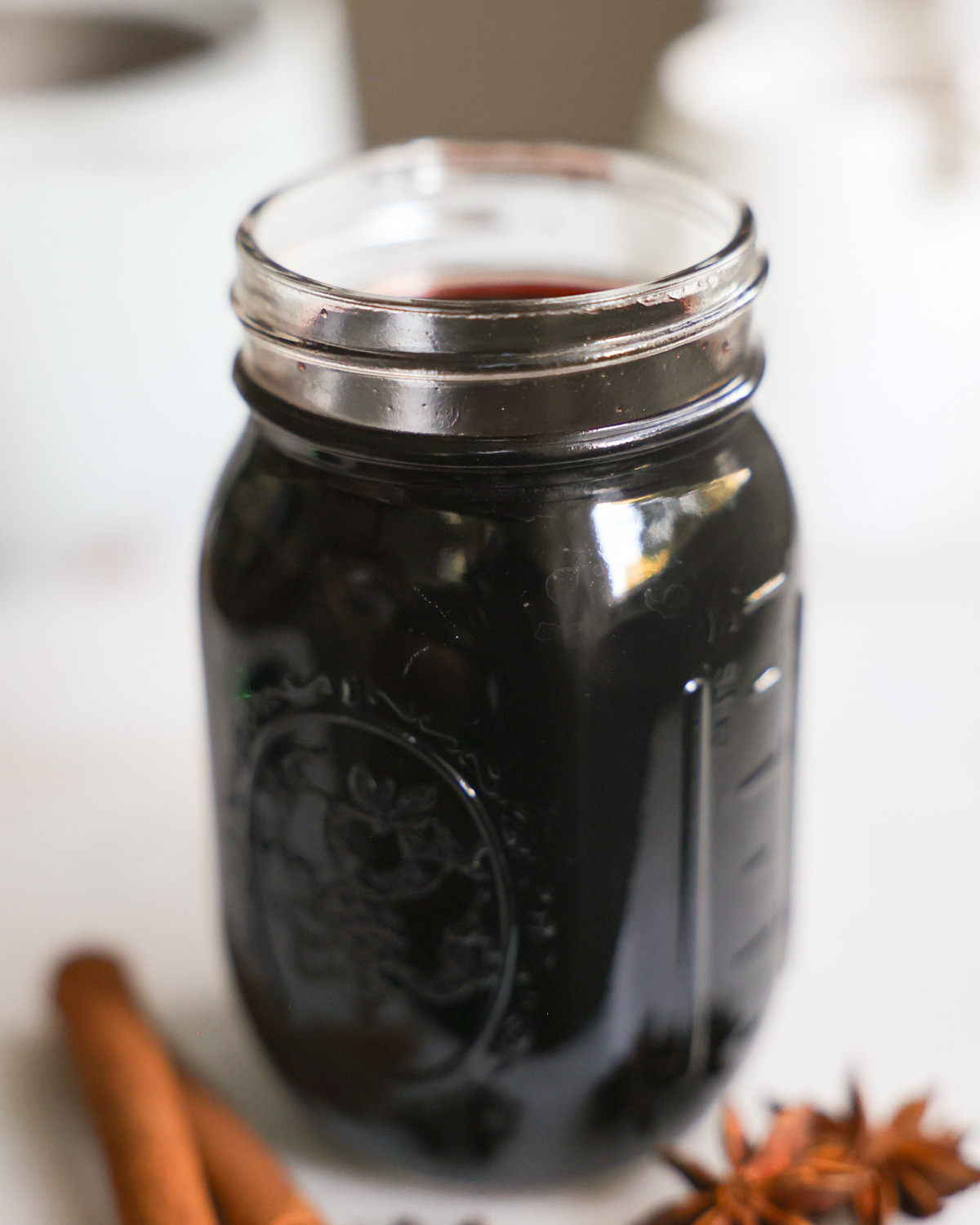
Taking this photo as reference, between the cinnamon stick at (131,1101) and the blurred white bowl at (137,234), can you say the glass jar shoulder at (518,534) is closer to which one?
the cinnamon stick at (131,1101)

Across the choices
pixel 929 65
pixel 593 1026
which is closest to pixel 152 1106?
pixel 593 1026

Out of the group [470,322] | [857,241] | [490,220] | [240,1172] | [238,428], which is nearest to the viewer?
[470,322]

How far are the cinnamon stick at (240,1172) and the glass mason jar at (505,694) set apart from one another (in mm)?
39

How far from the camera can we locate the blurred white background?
2.51 feet

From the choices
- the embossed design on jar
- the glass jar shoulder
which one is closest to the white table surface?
the embossed design on jar

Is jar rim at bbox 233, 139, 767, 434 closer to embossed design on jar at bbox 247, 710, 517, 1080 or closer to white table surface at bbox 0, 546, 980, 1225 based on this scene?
embossed design on jar at bbox 247, 710, 517, 1080

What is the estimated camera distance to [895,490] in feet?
3.45

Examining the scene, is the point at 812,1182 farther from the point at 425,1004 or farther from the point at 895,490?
the point at 895,490

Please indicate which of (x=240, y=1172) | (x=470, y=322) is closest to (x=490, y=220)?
(x=470, y=322)

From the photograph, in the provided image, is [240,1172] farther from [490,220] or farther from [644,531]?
[490,220]

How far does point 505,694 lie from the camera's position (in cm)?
51

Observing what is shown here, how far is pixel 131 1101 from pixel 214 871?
0.57ft

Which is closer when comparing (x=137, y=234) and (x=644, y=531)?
(x=644, y=531)

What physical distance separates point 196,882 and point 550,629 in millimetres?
428
